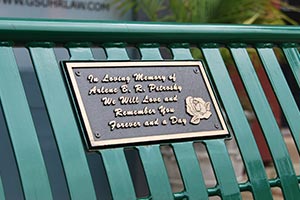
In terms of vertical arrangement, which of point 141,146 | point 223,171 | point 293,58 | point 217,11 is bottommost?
point 223,171

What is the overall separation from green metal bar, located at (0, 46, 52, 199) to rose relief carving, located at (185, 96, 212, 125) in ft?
2.07

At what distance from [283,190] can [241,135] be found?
0.26 meters

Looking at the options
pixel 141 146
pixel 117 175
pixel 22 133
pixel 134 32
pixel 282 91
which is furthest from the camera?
pixel 282 91

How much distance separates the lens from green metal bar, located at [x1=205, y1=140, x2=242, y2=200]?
8.66 feet

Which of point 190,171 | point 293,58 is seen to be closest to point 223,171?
point 190,171

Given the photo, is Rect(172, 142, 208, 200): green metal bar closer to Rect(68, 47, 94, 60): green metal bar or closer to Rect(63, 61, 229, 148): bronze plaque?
Rect(63, 61, 229, 148): bronze plaque

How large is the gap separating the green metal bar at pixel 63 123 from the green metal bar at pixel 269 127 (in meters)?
0.78

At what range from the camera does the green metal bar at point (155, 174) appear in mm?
2482

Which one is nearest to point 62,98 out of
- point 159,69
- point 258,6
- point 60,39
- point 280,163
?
point 60,39

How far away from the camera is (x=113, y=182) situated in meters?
2.41

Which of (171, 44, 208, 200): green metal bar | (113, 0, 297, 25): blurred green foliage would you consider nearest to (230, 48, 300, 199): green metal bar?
(171, 44, 208, 200): green metal bar

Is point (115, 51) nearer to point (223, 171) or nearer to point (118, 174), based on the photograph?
point (118, 174)

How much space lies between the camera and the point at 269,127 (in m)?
2.86

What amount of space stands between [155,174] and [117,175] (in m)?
0.14
